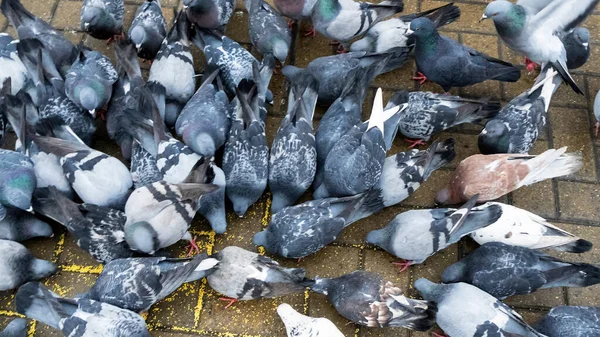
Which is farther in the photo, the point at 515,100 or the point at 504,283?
the point at 515,100

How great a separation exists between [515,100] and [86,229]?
3.12m

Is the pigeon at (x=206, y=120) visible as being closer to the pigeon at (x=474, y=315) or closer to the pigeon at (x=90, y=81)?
the pigeon at (x=90, y=81)

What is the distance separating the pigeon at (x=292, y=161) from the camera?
404cm

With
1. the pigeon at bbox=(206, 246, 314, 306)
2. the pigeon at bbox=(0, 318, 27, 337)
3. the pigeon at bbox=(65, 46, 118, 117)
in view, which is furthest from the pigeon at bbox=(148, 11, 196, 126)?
the pigeon at bbox=(0, 318, 27, 337)

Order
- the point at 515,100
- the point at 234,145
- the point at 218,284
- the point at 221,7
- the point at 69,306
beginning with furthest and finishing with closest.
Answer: the point at 221,7
the point at 515,100
the point at 234,145
the point at 218,284
the point at 69,306

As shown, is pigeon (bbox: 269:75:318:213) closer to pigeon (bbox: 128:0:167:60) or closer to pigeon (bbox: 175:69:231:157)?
pigeon (bbox: 175:69:231:157)

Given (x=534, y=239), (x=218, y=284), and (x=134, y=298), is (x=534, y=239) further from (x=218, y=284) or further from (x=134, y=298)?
(x=134, y=298)

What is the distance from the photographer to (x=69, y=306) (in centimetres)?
349

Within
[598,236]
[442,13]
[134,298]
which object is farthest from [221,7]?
[598,236]

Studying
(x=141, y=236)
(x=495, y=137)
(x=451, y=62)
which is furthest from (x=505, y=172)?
(x=141, y=236)

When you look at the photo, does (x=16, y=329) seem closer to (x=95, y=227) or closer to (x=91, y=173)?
(x=95, y=227)

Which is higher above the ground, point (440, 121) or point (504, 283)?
point (440, 121)

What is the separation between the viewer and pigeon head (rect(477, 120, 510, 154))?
424cm

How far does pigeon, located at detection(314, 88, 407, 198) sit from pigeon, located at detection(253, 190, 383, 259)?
11cm
